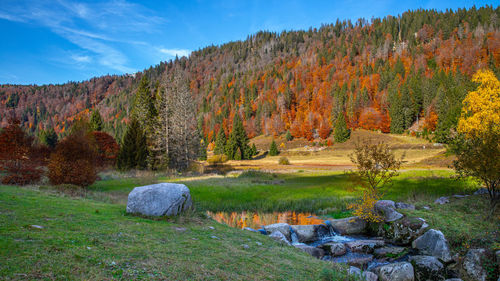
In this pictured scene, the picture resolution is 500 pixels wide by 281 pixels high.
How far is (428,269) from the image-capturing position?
9289 millimetres

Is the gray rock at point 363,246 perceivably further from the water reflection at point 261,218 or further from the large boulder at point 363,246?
the water reflection at point 261,218

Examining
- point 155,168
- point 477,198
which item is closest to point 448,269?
point 477,198

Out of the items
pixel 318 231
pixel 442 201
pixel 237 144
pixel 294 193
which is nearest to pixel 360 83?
pixel 237 144

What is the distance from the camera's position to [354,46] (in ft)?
524

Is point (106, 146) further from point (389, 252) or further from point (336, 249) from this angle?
point (389, 252)

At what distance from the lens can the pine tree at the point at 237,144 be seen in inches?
2918

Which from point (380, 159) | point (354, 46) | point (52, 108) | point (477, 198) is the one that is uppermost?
point (354, 46)

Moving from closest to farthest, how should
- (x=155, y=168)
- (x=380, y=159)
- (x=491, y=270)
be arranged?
(x=491, y=270) → (x=380, y=159) → (x=155, y=168)

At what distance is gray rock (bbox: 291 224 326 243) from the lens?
46.0ft

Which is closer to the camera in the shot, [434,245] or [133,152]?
[434,245]

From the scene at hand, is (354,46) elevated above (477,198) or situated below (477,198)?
above

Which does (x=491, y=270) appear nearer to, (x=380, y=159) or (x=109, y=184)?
(x=380, y=159)

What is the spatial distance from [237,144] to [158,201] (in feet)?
210

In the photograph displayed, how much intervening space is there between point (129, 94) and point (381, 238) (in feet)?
683
